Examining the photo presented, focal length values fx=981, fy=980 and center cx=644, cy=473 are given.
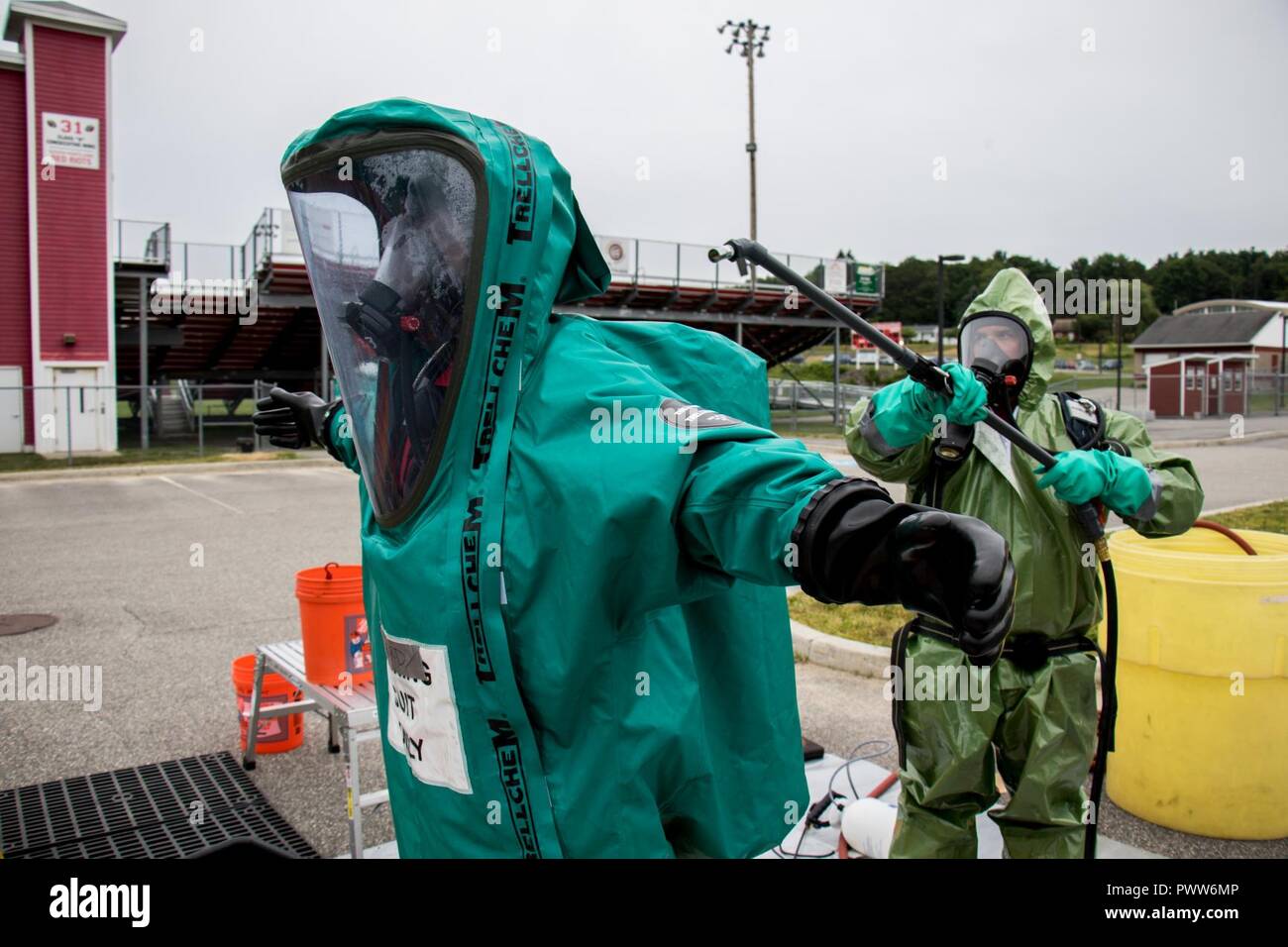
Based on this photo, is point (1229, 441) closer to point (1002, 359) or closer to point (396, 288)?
point (1002, 359)

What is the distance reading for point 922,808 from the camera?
2.93 meters

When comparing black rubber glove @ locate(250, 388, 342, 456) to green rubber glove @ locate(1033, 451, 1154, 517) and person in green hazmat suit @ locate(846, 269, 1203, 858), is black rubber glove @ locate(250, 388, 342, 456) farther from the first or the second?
green rubber glove @ locate(1033, 451, 1154, 517)

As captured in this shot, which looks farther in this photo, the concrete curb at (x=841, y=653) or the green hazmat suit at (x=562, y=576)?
the concrete curb at (x=841, y=653)

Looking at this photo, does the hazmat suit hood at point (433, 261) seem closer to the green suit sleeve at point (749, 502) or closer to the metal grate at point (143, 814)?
the green suit sleeve at point (749, 502)

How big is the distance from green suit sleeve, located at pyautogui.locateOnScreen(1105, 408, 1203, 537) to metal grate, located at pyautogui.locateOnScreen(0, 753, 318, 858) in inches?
121

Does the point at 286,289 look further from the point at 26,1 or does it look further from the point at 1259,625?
the point at 1259,625

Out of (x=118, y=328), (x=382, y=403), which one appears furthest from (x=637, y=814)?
(x=118, y=328)

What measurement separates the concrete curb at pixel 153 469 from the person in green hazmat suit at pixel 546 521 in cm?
1654

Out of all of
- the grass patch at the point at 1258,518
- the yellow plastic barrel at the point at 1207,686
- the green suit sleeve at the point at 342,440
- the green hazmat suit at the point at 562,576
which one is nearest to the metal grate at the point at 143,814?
the green suit sleeve at the point at 342,440

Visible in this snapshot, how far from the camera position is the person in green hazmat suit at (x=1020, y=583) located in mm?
2799

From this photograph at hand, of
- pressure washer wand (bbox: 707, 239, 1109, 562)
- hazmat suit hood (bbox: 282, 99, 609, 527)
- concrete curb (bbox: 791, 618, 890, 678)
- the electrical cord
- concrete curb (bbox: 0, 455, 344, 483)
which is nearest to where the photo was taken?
hazmat suit hood (bbox: 282, 99, 609, 527)

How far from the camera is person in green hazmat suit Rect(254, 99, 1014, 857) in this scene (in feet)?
4.46

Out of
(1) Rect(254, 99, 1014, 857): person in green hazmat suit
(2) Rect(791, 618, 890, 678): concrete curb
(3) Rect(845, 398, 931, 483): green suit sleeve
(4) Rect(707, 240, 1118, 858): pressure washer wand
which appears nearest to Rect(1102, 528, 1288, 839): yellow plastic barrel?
(4) Rect(707, 240, 1118, 858): pressure washer wand

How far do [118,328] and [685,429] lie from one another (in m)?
25.2
